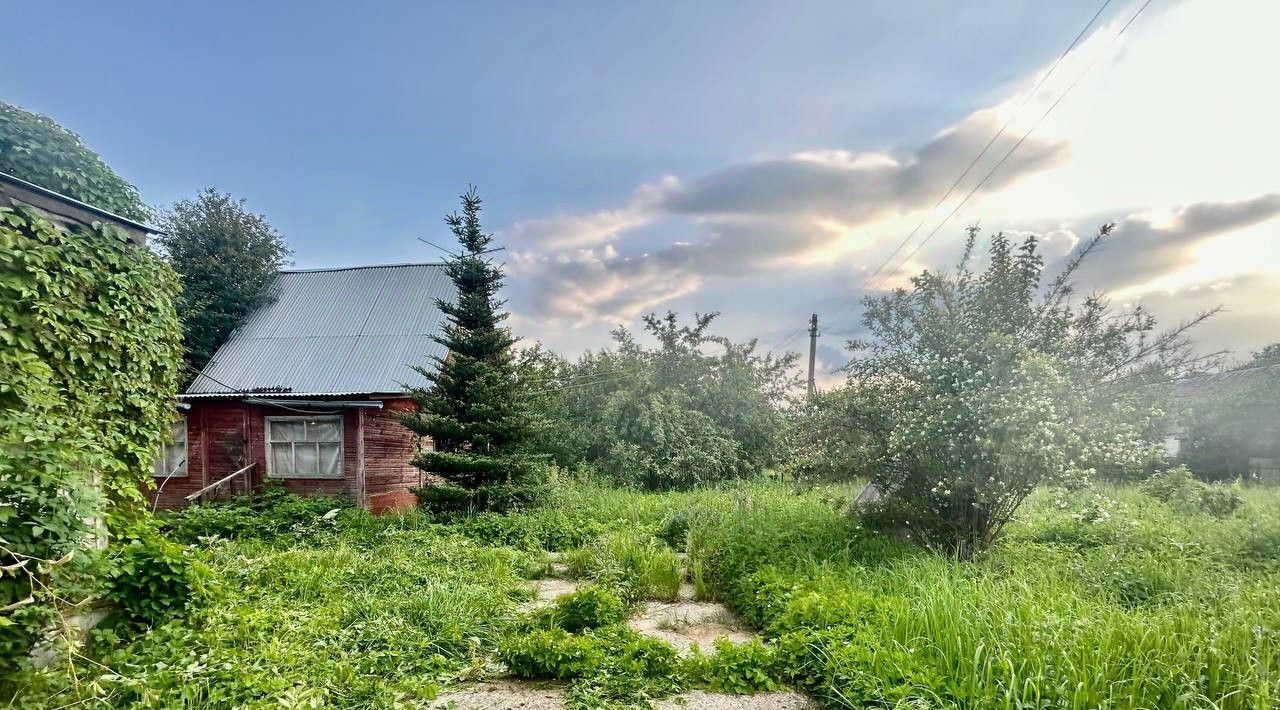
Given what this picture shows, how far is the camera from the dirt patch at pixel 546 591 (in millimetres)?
5199

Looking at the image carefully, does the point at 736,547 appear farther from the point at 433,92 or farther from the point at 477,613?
the point at 433,92

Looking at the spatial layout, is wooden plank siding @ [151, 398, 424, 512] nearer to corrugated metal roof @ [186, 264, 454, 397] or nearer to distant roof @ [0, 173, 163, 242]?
corrugated metal roof @ [186, 264, 454, 397]

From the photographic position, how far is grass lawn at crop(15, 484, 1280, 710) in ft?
8.89

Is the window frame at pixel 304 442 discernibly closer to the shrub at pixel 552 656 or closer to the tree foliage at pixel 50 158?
the tree foliage at pixel 50 158

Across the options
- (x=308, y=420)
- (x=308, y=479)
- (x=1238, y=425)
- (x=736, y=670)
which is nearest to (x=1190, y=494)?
(x=1238, y=425)

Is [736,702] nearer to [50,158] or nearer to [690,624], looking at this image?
[690,624]

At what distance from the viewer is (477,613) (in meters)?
4.53

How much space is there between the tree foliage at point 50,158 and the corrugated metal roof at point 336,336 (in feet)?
12.2

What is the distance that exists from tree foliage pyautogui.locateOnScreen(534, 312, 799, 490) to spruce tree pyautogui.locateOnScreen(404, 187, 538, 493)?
3.65 metres

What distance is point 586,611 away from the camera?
4273 mm

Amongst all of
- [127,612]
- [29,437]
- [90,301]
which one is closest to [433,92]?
[90,301]

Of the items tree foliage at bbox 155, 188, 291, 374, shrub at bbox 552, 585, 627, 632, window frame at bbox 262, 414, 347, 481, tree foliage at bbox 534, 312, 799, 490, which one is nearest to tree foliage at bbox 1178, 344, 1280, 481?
tree foliage at bbox 534, 312, 799, 490

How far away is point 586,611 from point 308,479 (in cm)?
923

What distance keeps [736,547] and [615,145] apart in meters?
5.68
